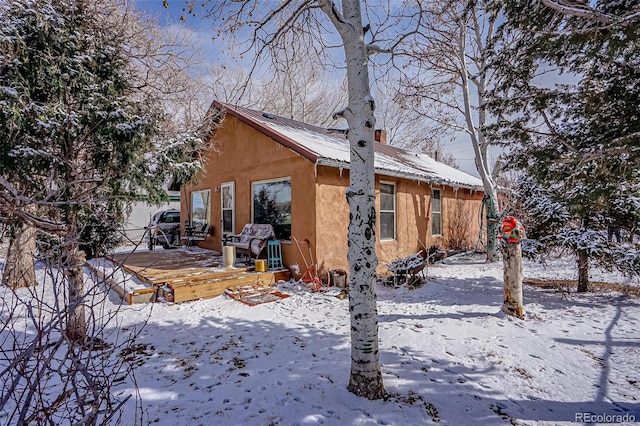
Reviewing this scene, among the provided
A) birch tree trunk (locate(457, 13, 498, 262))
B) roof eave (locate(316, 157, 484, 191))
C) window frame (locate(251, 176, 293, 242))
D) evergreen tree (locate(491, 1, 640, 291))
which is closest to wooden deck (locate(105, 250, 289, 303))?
window frame (locate(251, 176, 293, 242))

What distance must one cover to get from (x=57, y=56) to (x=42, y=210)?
3496 mm

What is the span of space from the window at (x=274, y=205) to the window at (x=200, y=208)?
288 centimetres

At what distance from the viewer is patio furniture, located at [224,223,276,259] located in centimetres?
749

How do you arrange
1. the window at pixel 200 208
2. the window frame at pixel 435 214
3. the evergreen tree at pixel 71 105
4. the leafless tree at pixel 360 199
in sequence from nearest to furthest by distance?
the leafless tree at pixel 360 199 → the evergreen tree at pixel 71 105 → the window frame at pixel 435 214 → the window at pixel 200 208

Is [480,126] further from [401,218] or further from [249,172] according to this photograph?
[249,172]

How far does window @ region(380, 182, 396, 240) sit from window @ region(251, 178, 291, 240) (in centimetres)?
252

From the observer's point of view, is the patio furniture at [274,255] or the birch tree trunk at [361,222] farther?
the patio furniture at [274,255]

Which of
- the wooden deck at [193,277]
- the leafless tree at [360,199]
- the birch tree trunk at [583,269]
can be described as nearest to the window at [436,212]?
the birch tree trunk at [583,269]

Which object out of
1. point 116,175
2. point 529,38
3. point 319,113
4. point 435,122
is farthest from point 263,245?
point 319,113

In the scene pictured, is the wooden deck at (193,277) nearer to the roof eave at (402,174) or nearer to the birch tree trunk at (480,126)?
the roof eave at (402,174)

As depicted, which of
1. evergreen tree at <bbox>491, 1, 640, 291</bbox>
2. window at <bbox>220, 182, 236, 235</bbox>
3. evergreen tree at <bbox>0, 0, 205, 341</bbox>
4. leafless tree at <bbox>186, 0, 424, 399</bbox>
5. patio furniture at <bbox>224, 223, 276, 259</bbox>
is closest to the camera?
leafless tree at <bbox>186, 0, 424, 399</bbox>

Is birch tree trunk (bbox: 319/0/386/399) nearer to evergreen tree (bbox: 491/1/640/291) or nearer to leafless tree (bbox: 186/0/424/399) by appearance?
leafless tree (bbox: 186/0/424/399)

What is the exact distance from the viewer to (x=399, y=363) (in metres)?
3.54

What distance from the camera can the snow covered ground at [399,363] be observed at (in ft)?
8.96
